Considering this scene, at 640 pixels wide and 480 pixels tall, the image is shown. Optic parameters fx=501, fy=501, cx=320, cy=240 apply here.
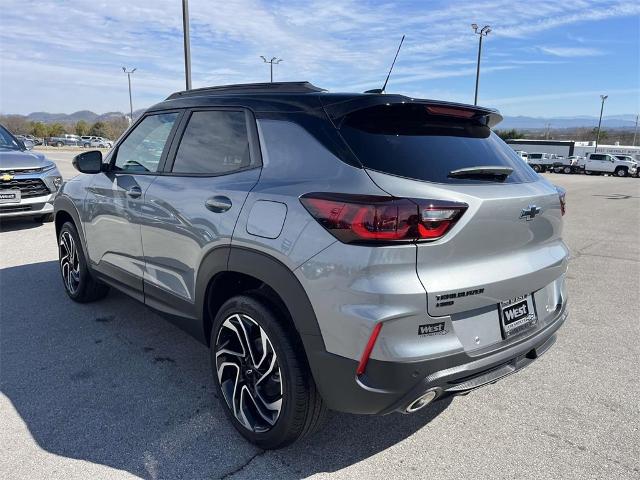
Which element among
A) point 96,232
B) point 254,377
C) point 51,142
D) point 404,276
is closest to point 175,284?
point 254,377

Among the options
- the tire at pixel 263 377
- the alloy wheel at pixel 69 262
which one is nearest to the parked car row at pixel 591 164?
the alloy wheel at pixel 69 262

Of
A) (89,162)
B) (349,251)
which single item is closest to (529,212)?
(349,251)

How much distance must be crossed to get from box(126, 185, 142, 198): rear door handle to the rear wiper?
2.13 meters

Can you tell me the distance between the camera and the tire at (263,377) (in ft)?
7.64

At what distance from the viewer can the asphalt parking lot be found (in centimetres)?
246

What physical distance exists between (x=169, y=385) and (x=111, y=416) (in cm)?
43

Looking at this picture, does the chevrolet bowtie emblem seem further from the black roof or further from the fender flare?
the fender flare

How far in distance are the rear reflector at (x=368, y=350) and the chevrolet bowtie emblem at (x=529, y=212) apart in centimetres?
97

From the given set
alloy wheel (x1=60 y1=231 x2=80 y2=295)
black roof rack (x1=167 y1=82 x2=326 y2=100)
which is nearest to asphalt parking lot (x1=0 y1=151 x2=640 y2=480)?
alloy wheel (x1=60 y1=231 x2=80 y2=295)

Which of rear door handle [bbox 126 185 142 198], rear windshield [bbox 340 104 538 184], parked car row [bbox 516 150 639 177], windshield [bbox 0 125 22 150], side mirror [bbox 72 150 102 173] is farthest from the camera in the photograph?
parked car row [bbox 516 150 639 177]

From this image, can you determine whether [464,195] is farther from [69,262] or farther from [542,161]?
[542,161]

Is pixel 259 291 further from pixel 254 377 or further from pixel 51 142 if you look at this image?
pixel 51 142

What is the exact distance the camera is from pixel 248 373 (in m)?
2.65

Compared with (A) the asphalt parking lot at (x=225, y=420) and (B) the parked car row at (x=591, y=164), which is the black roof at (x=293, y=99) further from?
(B) the parked car row at (x=591, y=164)
